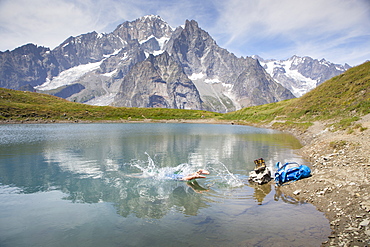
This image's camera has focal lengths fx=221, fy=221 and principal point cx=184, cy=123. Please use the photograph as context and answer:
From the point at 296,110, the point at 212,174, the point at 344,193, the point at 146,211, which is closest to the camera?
the point at 344,193

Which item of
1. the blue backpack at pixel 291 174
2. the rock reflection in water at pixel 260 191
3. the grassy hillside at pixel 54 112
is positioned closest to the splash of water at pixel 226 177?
the rock reflection in water at pixel 260 191

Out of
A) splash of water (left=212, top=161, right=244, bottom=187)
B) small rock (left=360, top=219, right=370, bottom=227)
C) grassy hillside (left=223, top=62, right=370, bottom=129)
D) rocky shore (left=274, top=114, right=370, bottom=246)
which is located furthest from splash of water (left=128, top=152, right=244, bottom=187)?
grassy hillside (left=223, top=62, right=370, bottom=129)

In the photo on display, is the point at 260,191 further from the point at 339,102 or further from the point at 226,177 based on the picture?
the point at 339,102

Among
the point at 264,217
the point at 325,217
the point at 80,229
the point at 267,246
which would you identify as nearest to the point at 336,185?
the point at 325,217

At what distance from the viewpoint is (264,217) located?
42.8 ft

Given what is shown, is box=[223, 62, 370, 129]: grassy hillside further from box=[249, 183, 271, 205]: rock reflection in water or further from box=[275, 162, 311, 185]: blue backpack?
box=[249, 183, 271, 205]: rock reflection in water

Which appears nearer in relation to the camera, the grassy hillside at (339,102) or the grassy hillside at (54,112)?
the grassy hillside at (339,102)

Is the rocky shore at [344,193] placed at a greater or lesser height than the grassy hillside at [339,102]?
lesser

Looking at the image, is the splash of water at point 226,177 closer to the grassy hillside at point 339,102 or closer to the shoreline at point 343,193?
the shoreline at point 343,193

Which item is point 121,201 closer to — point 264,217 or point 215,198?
point 215,198

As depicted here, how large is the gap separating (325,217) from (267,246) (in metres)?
4.83

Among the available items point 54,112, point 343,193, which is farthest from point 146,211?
point 54,112

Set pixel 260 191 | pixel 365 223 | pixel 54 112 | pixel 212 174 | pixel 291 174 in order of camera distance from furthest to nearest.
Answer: pixel 54 112 < pixel 212 174 < pixel 291 174 < pixel 260 191 < pixel 365 223

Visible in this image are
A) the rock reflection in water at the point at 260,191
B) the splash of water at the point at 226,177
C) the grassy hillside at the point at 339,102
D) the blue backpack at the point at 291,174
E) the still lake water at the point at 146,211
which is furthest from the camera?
the grassy hillside at the point at 339,102
